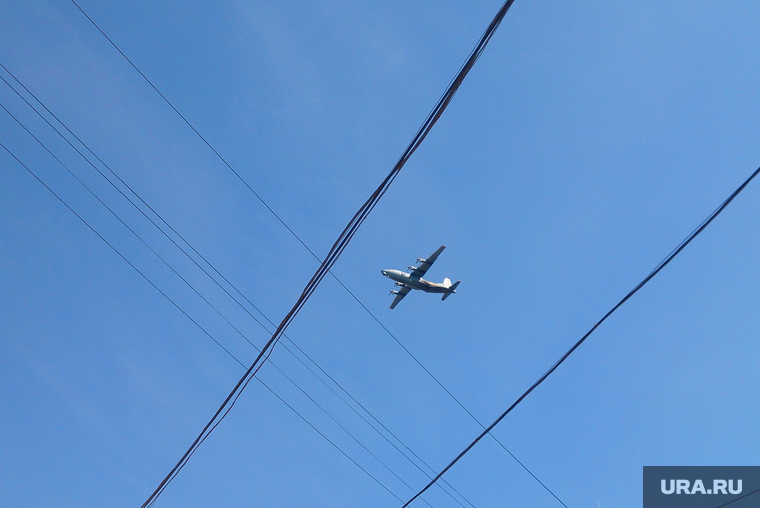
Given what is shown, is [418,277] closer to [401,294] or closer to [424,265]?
[424,265]

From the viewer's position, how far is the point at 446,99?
28.3 ft

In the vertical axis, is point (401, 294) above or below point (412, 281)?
above

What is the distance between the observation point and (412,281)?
4181cm

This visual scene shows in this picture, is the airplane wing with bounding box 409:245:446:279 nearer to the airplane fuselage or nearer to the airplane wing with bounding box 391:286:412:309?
the airplane fuselage

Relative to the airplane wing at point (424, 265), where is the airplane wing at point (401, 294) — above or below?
above

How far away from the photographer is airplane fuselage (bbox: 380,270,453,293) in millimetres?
41438

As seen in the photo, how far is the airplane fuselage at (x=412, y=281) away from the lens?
41438 millimetres

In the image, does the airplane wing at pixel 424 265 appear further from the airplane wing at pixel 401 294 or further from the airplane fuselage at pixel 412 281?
the airplane wing at pixel 401 294

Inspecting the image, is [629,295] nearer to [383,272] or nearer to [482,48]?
[482,48]

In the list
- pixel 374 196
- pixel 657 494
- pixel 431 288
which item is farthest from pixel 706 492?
pixel 374 196

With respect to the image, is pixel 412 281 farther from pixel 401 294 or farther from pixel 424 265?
pixel 401 294

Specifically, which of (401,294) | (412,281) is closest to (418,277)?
(412,281)

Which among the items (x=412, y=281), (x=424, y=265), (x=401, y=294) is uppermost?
(x=401, y=294)

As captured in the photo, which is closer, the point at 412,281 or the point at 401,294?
the point at 412,281
